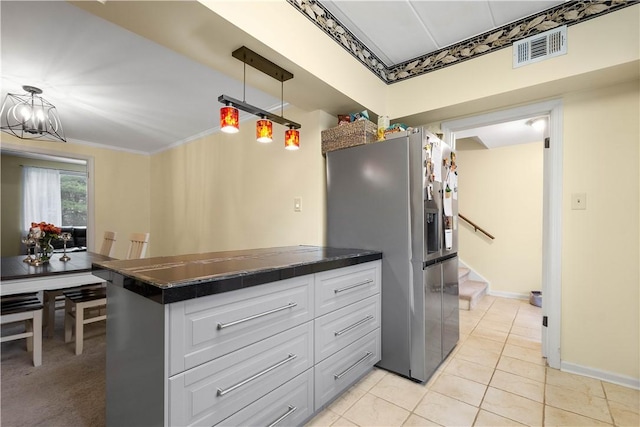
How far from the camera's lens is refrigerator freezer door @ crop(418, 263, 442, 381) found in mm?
Result: 1876

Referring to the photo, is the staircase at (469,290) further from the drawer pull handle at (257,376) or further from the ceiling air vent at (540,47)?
the drawer pull handle at (257,376)

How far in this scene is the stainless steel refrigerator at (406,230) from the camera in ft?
6.15

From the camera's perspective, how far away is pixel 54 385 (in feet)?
6.13

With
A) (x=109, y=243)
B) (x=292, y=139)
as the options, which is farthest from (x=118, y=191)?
(x=292, y=139)

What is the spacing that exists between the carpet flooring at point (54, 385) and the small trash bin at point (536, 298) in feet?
14.5

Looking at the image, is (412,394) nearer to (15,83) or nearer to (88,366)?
(88,366)

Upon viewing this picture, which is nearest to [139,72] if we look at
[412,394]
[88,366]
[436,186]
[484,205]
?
[88,366]

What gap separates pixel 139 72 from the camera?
2295 millimetres

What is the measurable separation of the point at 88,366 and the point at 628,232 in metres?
3.92

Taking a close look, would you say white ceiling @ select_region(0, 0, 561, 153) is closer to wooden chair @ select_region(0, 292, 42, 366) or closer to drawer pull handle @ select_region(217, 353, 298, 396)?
drawer pull handle @ select_region(217, 353, 298, 396)

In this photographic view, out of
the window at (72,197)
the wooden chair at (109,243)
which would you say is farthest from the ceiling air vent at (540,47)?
the window at (72,197)

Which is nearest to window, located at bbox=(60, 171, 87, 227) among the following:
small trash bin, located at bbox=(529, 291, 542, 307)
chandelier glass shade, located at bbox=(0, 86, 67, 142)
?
chandelier glass shade, located at bbox=(0, 86, 67, 142)

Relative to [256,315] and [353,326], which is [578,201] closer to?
[353,326]

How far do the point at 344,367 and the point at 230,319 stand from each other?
92cm
